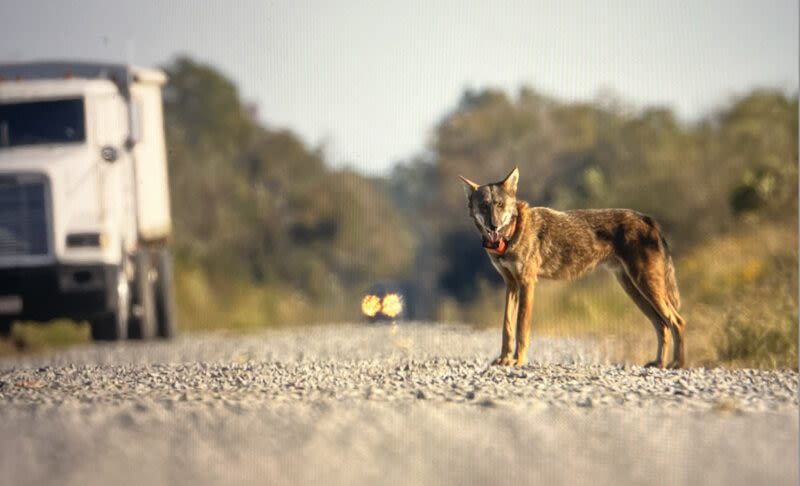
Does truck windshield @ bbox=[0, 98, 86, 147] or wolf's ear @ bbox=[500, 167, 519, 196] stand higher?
truck windshield @ bbox=[0, 98, 86, 147]

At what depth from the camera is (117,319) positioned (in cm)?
1798

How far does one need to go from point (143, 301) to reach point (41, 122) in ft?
9.32

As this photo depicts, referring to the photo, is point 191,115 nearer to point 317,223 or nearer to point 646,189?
point 317,223

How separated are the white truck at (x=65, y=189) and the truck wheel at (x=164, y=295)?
158 centimetres

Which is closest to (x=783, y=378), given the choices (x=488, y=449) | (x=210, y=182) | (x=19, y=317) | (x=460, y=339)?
(x=488, y=449)

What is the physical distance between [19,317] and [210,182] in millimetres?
29869

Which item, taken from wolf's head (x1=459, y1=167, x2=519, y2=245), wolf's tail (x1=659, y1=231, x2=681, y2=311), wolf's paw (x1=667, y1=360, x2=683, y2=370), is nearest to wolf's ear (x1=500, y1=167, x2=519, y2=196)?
wolf's head (x1=459, y1=167, x2=519, y2=245)

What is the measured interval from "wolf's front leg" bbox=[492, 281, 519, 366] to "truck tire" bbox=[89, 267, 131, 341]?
7.35 metres

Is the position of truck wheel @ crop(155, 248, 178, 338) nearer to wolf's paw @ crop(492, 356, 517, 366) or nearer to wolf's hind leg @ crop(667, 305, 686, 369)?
wolf's paw @ crop(492, 356, 517, 366)

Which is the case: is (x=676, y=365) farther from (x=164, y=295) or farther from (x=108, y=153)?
(x=164, y=295)

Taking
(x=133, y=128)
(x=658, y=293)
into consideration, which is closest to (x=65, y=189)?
(x=133, y=128)

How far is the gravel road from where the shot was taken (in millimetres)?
6434

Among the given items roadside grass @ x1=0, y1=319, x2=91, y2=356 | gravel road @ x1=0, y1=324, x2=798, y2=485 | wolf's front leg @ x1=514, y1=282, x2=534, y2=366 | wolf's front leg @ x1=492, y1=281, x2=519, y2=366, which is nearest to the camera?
gravel road @ x1=0, y1=324, x2=798, y2=485

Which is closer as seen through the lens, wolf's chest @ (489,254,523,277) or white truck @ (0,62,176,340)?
wolf's chest @ (489,254,523,277)
